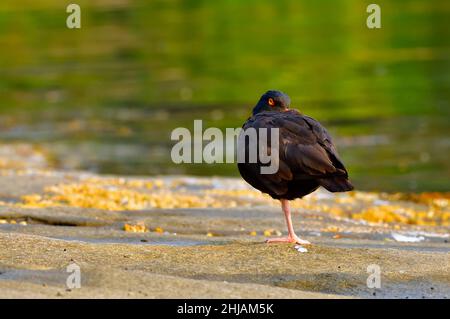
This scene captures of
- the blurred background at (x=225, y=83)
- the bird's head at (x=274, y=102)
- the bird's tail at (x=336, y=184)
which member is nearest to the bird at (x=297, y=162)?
the bird's tail at (x=336, y=184)

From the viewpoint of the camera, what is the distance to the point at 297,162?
9008mm

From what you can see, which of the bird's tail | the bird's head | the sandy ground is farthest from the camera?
the bird's head

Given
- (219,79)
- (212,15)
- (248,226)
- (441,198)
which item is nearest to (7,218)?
(248,226)

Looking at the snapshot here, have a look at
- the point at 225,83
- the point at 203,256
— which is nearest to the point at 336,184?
the point at 203,256

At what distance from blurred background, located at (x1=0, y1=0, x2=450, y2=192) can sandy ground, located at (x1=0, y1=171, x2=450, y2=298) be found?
742 centimetres

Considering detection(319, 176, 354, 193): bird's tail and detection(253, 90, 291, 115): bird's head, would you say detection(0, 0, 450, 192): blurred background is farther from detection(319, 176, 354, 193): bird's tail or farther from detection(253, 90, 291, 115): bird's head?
detection(319, 176, 354, 193): bird's tail

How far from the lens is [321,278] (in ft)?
28.3

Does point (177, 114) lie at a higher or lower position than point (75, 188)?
higher

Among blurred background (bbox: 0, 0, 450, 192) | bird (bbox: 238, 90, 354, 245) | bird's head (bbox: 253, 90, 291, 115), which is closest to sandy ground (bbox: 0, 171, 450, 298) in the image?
bird (bbox: 238, 90, 354, 245)

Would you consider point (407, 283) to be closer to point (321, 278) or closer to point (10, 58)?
point (321, 278)

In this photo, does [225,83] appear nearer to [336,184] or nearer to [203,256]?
[203,256]

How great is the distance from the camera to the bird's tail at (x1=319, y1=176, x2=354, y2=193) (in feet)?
28.9

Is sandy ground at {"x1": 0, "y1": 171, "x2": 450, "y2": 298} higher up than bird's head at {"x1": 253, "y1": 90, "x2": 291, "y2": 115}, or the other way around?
bird's head at {"x1": 253, "y1": 90, "x2": 291, "y2": 115}
